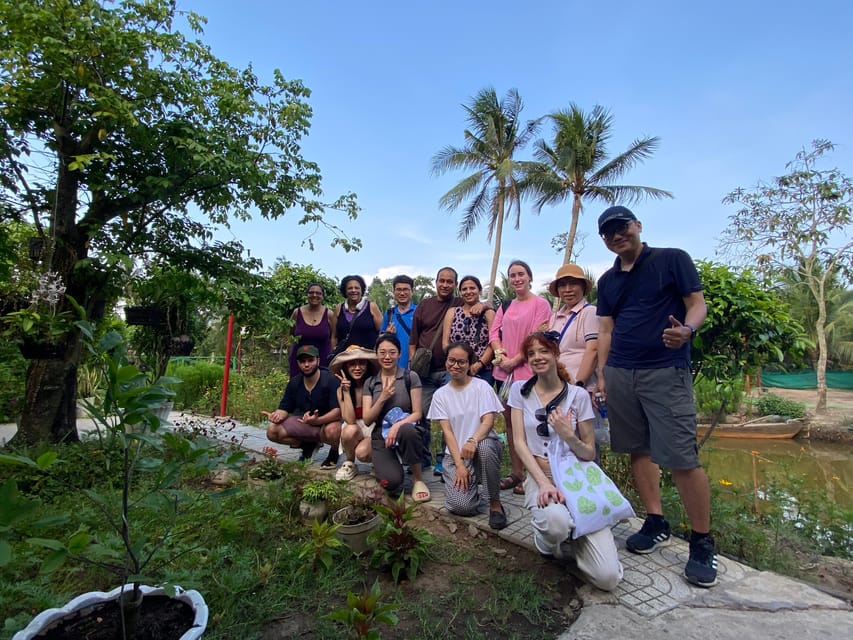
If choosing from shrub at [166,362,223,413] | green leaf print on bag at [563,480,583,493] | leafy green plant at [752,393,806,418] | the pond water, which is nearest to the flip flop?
green leaf print on bag at [563,480,583,493]

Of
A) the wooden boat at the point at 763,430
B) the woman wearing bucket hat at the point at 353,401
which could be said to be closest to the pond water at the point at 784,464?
the wooden boat at the point at 763,430

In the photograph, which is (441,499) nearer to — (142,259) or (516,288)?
(516,288)

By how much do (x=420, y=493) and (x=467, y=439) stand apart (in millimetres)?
607

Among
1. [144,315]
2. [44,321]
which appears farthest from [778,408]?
[44,321]

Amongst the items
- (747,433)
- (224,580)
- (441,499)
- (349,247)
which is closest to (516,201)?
(747,433)

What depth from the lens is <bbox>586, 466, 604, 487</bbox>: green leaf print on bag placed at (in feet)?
8.08

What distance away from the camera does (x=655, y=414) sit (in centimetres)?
253

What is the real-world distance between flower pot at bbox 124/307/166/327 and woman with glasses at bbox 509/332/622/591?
145 inches

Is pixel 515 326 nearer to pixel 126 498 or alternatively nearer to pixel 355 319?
pixel 355 319

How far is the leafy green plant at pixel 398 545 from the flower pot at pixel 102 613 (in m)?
1.02

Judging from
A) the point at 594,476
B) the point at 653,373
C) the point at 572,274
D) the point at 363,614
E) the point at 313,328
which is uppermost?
the point at 572,274

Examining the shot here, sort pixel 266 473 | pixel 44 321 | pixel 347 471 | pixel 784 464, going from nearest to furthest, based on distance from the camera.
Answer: pixel 266 473 < pixel 44 321 < pixel 347 471 < pixel 784 464

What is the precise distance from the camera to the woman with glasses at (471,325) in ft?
12.7

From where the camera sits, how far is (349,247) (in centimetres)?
457
